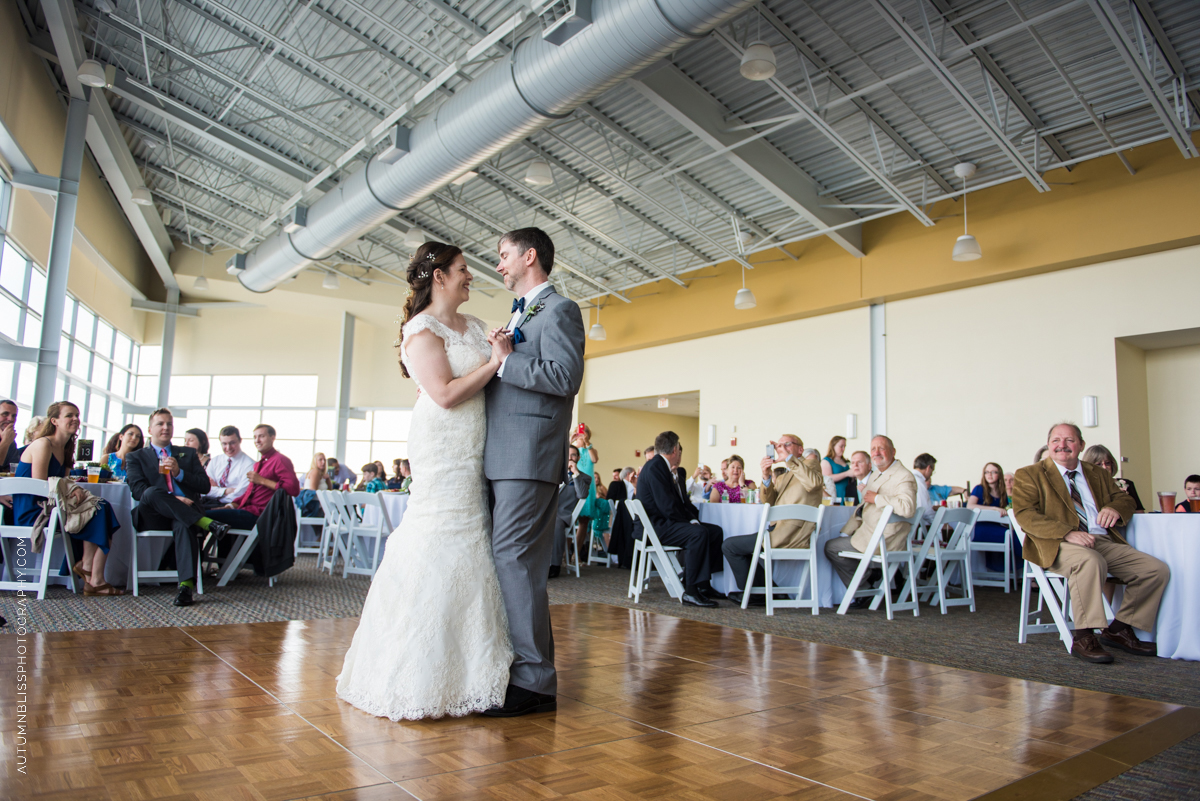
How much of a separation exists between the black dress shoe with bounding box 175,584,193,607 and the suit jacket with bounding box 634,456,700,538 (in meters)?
2.97

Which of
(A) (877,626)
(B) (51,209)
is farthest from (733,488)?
(B) (51,209)

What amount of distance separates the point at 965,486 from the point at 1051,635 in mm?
5350

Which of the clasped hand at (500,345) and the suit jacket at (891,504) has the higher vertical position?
the clasped hand at (500,345)

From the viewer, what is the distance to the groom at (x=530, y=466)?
223cm

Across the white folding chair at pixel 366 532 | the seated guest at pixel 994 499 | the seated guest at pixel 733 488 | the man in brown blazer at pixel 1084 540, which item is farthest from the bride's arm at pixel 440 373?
the seated guest at pixel 994 499

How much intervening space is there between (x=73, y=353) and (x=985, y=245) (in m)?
13.9

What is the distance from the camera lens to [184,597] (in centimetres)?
448

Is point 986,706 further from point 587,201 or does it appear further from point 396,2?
point 587,201

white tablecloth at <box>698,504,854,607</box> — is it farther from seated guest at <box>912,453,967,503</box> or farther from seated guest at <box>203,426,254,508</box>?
seated guest at <box>203,426,254,508</box>

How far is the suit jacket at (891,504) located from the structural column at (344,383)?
42.8 ft

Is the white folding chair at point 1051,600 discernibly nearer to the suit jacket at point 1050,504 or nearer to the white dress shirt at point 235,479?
the suit jacket at point 1050,504

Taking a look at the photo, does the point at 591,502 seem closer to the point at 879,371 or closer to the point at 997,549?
the point at 997,549

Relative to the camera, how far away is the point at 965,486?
9414 mm

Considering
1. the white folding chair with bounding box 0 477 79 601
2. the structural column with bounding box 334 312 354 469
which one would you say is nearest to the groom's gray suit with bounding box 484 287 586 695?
the white folding chair with bounding box 0 477 79 601
